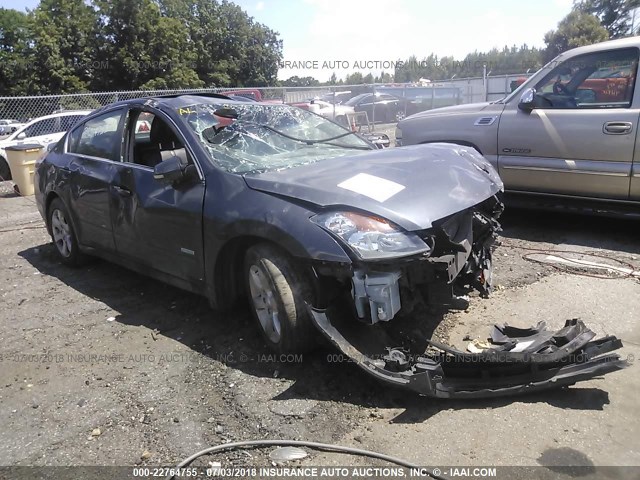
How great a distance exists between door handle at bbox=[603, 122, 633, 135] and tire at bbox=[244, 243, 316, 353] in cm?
399

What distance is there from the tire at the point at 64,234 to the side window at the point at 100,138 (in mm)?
648

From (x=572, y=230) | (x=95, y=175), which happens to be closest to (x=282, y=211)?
(x=95, y=175)

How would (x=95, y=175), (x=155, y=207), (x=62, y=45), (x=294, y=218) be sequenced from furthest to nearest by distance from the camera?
1. (x=62, y=45)
2. (x=95, y=175)
3. (x=155, y=207)
4. (x=294, y=218)

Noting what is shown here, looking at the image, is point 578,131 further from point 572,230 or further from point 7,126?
point 7,126

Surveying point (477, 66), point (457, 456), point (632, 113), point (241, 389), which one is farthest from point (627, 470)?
point (477, 66)

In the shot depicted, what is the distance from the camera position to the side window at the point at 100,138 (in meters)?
4.77

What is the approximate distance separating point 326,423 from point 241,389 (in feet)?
2.07

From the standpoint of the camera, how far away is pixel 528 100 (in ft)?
19.5

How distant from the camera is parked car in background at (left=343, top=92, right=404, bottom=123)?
20.8 metres

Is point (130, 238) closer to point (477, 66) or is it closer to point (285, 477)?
point (285, 477)

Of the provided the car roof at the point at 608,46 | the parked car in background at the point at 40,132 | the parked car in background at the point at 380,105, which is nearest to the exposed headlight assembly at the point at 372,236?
the car roof at the point at 608,46

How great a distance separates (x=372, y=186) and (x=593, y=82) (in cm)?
390

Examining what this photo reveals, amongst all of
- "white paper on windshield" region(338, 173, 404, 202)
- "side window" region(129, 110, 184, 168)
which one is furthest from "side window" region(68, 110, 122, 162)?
"white paper on windshield" region(338, 173, 404, 202)

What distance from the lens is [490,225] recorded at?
3895 millimetres
